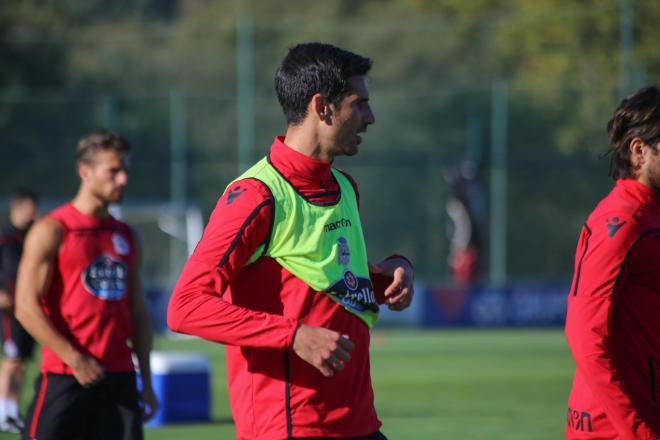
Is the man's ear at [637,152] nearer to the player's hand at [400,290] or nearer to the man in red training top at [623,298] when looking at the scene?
the man in red training top at [623,298]

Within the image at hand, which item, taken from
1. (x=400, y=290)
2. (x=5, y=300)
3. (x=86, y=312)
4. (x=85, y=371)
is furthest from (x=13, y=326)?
(x=400, y=290)

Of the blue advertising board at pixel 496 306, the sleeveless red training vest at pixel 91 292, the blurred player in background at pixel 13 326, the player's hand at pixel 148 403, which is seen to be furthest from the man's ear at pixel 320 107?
the blue advertising board at pixel 496 306

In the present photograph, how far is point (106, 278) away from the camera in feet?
22.1

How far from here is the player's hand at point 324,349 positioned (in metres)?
3.80

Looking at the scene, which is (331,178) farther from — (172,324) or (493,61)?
(493,61)

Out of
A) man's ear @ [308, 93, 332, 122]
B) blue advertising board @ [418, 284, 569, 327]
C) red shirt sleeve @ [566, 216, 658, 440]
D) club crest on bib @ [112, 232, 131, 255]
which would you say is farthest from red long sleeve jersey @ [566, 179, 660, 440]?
blue advertising board @ [418, 284, 569, 327]

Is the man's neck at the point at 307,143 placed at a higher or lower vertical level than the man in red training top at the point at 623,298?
higher

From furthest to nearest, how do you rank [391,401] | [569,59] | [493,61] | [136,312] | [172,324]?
[493,61]
[569,59]
[391,401]
[136,312]
[172,324]

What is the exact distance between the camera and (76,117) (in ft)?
97.9

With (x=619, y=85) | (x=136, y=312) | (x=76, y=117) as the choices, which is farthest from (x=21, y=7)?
(x=136, y=312)

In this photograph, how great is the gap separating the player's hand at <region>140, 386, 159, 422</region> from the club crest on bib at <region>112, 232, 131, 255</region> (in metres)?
0.75

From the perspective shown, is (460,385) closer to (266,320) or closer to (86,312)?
(86,312)

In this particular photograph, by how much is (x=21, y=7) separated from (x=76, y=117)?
1449 cm

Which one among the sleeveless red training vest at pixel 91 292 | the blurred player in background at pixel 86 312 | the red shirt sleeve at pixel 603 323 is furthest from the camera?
the sleeveless red training vest at pixel 91 292
